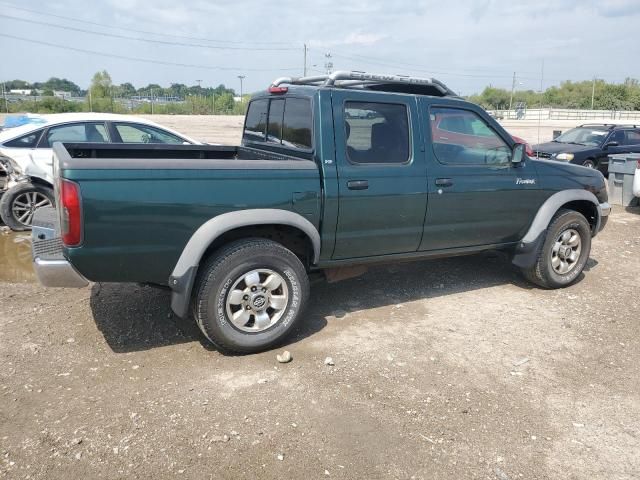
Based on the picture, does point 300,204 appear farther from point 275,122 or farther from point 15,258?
point 15,258

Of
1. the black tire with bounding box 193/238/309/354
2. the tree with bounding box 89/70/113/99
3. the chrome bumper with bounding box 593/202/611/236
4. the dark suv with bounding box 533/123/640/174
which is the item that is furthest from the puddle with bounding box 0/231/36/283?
the tree with bounding box 89/70/113/99

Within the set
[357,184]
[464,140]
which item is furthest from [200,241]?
[464,140]

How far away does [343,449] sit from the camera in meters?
3.07

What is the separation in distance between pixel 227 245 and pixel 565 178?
11.5ft

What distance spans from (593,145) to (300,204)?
1183 centimetres

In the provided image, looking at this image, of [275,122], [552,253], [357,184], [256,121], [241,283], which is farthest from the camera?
[552,253]

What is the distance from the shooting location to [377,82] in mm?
4555

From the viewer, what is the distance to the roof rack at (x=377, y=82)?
14.3 ft

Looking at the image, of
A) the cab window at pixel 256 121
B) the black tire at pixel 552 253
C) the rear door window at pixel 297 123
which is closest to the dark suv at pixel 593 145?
the black tire at pixel 552 253

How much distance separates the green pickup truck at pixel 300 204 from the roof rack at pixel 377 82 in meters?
0.01

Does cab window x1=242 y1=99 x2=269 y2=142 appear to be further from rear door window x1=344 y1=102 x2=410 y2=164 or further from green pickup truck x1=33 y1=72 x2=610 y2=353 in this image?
rear door window x1=344 y1=102 x2=410 y2=164

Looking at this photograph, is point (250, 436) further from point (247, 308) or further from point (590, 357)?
point (590, 357)

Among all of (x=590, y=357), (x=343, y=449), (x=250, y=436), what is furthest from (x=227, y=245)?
(x=590, y=357)

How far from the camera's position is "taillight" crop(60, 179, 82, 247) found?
3311 mm
